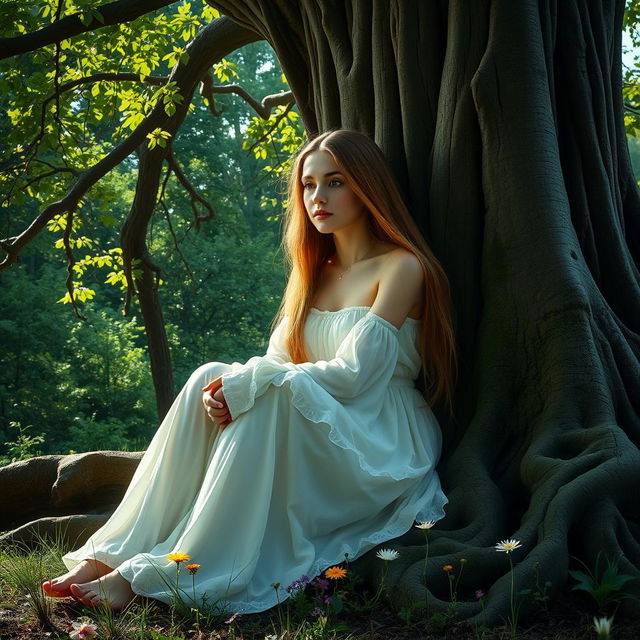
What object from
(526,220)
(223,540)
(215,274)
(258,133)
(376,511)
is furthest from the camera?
(215,274)

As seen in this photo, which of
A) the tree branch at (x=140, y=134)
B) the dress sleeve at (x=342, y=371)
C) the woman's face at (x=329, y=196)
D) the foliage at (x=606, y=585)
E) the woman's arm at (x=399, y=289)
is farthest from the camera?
the tree branch at (x=140, y=134)

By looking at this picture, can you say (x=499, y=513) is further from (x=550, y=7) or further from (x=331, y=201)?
(x=550, y=7)

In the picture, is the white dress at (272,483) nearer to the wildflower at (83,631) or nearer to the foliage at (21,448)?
the wildflower at (83,631)

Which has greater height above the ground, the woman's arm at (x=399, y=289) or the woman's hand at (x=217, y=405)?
the woman's arm at (x=399, y=289)

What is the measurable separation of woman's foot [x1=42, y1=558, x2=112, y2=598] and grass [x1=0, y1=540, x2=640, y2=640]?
0.13 ft

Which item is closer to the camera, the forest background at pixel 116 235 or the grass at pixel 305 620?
the grass at pixel 305 620

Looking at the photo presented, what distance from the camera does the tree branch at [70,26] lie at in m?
5.24

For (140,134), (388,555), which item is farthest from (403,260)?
(140,134)

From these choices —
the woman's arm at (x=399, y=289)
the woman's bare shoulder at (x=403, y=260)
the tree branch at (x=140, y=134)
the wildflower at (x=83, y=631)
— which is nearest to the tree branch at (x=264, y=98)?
the tree branch at (x=140, y=134)

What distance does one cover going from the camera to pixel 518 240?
156 inches

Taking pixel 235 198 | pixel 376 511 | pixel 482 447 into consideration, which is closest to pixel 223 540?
pixel 376 511

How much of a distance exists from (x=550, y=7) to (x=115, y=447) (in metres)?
16.3

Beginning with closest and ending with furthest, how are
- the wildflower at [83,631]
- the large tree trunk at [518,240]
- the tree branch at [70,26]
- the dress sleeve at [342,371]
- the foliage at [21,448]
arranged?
the wildflower at [83,631]
the large tree trunk at [518,240]
the dress sleeve at [342,371]
the tree branch at [70,26]
the foliage at [21,448]

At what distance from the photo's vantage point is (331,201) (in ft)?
13.5
